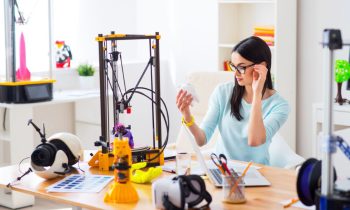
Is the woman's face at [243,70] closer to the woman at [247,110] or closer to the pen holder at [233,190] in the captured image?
the woman at [247,110]

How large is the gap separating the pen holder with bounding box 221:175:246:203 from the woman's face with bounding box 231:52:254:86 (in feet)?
2.86

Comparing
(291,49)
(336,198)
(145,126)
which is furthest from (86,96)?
(336,198)

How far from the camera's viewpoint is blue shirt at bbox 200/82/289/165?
3064 mm

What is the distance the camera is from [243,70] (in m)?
3.00

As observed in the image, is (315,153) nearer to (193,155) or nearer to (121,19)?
(193,155)

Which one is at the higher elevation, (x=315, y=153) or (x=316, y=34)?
(x=316, y=34)

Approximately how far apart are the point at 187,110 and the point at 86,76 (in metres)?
2.39

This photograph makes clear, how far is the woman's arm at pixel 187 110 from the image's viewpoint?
2.80m

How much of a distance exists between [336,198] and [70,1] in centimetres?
420

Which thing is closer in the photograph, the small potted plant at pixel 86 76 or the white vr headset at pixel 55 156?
the white vr headset at pixel 55 156

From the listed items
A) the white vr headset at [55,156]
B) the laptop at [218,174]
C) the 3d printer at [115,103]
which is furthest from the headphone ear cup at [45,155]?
the laptop at [218,174]

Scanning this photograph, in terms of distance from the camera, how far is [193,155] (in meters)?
2.94

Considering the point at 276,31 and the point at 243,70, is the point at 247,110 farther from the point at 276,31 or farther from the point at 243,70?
the point at 276,31

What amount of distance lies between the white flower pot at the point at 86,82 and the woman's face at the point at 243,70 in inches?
90.8
